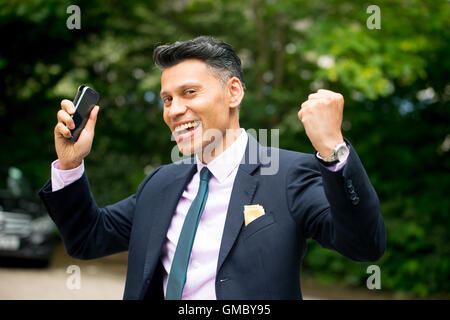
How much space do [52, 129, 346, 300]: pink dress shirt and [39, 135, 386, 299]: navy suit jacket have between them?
0.12 ft

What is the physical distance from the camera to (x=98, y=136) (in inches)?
388

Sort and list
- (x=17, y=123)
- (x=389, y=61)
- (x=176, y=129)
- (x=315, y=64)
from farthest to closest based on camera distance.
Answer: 1. (x=17, y=123)
2. (x=315, y=64)
3. (x=389, y=61)
4. (x=176, y=129)

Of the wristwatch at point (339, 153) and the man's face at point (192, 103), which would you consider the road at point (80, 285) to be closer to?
the man's face at point (192, 103)

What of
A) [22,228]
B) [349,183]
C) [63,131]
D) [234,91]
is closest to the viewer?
[349,183]

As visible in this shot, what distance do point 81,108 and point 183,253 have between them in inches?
27.8

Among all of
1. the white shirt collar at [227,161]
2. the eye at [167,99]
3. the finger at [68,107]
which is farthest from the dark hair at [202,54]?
the finger at [68,107]

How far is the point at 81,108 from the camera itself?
6.33 ft

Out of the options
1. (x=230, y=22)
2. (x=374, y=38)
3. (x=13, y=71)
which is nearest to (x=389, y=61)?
(x=374, y=38)

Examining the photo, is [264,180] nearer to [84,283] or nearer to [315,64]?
[84,283]

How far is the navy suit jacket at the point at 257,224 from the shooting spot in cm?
150

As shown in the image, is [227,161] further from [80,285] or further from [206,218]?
[80,285]

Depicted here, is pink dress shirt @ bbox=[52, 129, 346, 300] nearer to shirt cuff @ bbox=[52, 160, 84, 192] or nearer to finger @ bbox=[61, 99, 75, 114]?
shirt cuff @ bbox=[52, 160, 84, 192]

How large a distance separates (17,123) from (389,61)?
25.1 ft

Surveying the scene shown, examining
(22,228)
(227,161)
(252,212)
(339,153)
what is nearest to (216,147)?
(227,161)
